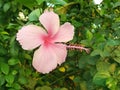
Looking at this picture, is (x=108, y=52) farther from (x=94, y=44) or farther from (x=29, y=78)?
(x=29, y=78)

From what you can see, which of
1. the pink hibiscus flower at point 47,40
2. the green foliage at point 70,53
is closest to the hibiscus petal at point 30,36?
the pink hibiscus flower at point 47,40

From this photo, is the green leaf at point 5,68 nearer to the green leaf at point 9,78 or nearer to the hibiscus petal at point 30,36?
the green leaf at point 9,78

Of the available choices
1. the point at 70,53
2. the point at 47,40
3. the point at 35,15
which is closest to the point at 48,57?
the point at 47,40

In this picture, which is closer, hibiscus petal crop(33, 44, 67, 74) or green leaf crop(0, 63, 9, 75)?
hibiscus petal crop(33, 44, 67, 74)

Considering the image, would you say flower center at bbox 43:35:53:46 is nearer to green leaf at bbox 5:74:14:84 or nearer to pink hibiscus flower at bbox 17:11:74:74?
pink hibiscus flower at bbox 17:11:74:74

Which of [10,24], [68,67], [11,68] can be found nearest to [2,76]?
[11,68]

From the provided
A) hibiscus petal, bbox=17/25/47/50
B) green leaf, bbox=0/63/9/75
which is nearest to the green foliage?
green leaf, bbox=0/63/9/75
